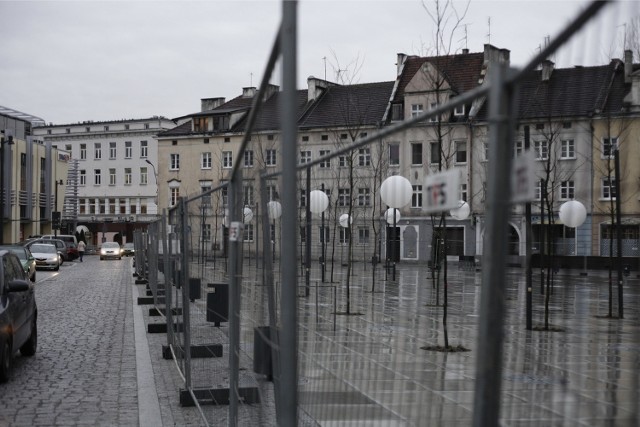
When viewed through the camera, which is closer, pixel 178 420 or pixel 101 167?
pixel 178 420

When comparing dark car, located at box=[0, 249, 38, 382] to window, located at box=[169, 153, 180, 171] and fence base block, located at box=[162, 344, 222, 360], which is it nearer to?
fence base block, located at box=[162, 344, 222, 360]

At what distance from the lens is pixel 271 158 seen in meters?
4.72

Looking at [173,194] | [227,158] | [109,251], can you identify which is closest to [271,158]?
[109,251]

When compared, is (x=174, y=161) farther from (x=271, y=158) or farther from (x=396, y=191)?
(x=396, y=191)

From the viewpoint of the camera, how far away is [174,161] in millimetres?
83250

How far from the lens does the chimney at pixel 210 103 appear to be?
8656cm

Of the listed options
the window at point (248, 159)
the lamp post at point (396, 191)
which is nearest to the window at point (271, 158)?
the window at point (248, 159)

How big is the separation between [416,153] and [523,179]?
32.4 inches

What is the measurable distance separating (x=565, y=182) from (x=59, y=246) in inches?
2448

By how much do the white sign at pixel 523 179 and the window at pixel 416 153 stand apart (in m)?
0.73

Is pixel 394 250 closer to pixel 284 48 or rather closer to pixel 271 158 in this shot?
pixel 284 48

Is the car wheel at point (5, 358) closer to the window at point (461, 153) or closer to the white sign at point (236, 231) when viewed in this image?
the white sign at point (236, 231)

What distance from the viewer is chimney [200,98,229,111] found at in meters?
86.6

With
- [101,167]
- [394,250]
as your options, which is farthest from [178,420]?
[101,167]
